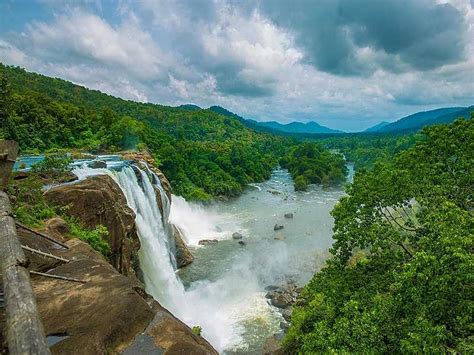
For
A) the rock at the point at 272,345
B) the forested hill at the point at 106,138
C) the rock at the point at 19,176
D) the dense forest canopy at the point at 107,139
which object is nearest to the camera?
the rock at the point at 19,176

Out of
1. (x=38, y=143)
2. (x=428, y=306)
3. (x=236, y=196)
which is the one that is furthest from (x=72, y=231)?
(x=236, y=196)

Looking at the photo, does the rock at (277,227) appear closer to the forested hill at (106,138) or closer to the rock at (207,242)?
the rock at (207,242)

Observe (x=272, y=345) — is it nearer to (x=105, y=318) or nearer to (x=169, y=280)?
(x=169, y=280)

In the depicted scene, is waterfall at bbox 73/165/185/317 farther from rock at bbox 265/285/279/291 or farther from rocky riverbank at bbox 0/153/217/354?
rocky riverbank at bbox 0/153/217/354

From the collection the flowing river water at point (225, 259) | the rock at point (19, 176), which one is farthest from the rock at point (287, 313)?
the rock at point (19, 176)

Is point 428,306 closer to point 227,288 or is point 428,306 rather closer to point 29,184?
point 29,184

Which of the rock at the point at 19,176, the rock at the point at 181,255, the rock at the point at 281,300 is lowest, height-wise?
the rock at the point at 281,300
